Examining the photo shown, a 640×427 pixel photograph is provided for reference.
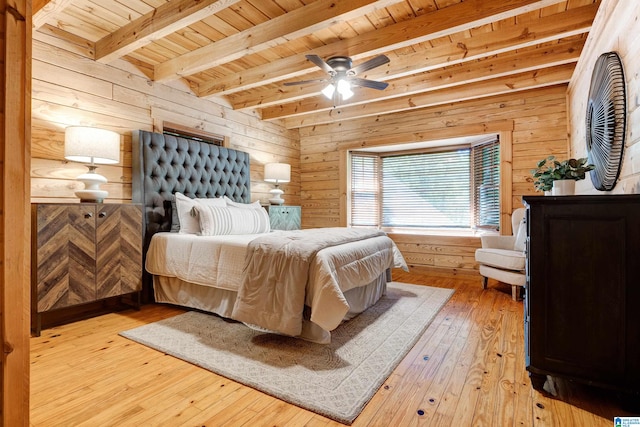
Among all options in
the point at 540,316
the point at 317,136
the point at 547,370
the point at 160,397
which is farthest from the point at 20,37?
the point at 317,136

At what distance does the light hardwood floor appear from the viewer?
4.87ft

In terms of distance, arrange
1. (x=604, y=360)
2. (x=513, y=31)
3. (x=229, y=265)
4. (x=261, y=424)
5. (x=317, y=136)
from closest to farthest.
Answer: (x=261, y=424) → (x=604, y=360) → (x=229, y=265) → (x=513, y=31) → (x=317, y=136)

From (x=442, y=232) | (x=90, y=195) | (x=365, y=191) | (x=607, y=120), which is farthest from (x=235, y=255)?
(x=442, y=232)

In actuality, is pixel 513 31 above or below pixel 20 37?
above

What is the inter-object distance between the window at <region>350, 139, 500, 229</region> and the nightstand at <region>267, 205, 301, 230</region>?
0.99 m

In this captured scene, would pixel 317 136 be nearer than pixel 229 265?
No

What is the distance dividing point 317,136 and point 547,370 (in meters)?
4.71

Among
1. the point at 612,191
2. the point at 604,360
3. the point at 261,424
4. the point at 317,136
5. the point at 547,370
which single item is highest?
the point at 317,136

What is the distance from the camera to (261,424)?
1.45 meters

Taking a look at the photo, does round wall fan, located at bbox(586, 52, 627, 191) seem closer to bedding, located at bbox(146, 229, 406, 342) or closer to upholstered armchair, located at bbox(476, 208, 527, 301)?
upholstered armchair, located at bbox(476, 208, 527, 301)

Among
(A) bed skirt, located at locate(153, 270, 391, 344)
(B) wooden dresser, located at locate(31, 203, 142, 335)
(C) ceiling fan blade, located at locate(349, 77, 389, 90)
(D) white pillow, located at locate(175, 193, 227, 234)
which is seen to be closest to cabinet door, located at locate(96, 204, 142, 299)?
(B) wooden dresser, located at locate(31, 203, 142, 335)

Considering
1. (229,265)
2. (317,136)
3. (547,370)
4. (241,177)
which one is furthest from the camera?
(317,136)

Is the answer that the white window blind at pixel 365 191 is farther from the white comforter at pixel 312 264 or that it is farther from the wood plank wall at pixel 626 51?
the wood plank wall at pixel 626 51

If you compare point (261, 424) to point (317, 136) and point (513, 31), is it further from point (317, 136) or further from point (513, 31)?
point (317, 136)
